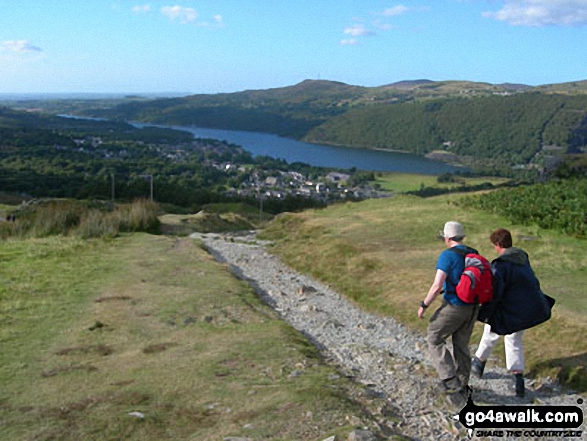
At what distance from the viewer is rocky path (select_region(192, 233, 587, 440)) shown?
691 cm

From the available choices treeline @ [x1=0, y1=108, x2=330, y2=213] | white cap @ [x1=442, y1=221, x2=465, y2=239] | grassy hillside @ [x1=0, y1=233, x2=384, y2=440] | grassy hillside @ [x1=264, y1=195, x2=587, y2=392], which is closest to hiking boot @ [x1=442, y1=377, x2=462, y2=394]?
grassy hillside @ [x1=0, y1=233, x2=384, y2=440]

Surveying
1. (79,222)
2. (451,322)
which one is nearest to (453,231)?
(451,322)

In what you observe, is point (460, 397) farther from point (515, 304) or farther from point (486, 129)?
point (486, 129)

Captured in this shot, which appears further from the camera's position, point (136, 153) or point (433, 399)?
point (136, 153)

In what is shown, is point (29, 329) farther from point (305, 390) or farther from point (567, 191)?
point (567, 191)

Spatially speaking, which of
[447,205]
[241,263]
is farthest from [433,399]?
[447,205]

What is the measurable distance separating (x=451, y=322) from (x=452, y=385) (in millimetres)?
756

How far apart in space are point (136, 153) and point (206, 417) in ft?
384

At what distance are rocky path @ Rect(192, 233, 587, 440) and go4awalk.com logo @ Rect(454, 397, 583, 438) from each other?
7.4 inches

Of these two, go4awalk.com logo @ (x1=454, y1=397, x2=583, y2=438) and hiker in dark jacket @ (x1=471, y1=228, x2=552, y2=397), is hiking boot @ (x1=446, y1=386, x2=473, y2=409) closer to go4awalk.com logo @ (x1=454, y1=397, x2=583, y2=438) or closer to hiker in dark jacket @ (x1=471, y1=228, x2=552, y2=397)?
go4awalk.com logo @ (x1=454, y1=397, x2=583, y2=438)

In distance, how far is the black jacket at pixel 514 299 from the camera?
304 inches

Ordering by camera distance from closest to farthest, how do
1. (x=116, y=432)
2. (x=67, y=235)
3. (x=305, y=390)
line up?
(x=116, y=432), (x=305, y=390), (x=67, y=235)

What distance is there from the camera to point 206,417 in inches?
265

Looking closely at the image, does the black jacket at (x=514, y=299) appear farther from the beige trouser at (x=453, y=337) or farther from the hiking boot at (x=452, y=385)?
the hiking boot at (x=452, y=385)
